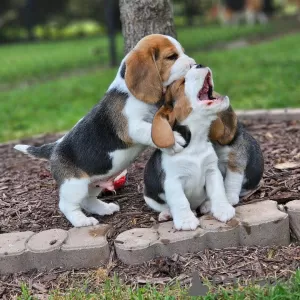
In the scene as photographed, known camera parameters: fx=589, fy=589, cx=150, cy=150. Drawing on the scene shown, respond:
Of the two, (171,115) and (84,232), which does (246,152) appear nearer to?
(171,115)

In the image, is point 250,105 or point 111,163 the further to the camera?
point 250,105

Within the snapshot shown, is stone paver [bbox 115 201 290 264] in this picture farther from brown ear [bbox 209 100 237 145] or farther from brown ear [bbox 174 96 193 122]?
brown ear [bbox 174 96 193 122]

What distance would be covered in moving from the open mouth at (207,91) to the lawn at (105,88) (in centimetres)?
404

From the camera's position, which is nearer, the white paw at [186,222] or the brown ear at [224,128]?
the white paw at [186,222]

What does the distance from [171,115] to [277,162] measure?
4.91ft

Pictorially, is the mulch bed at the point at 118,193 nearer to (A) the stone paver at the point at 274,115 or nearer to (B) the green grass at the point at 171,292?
(A) the stone paver at the point at 274,115

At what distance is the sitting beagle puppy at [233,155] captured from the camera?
11.4 ft

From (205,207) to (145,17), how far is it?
1.92 m

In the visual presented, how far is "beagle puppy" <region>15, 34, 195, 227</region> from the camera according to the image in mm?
3324

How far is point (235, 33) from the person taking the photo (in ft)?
63.0

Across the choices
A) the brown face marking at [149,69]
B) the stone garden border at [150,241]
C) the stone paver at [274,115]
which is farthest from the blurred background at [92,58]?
the brown face marking at [149,69]

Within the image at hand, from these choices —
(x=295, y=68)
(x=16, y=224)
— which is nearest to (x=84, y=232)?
(x=16, y=224)

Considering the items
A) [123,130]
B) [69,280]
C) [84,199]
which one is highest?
[123,130]

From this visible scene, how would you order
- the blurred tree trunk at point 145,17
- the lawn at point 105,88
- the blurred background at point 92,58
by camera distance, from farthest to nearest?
the blurred background at point 92,58, the lawn at point 105,88, the blurred tree trunk at point 145,17
